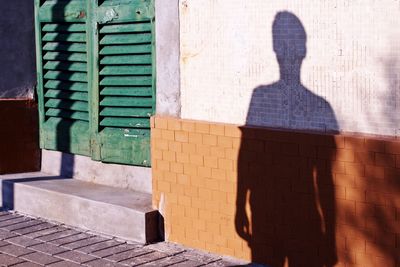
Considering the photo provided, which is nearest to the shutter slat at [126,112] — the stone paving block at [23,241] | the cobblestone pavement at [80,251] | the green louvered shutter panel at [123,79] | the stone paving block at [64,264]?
the green louvered shutter panel at [123,79]

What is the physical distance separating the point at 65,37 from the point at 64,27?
111 mm

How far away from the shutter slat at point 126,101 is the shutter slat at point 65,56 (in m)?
0.59

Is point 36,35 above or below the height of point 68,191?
above

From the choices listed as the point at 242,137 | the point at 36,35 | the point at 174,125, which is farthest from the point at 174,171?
the point at 36,35

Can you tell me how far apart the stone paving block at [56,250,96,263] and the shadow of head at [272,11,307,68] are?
7.56 feet

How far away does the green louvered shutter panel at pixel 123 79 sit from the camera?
8047mm

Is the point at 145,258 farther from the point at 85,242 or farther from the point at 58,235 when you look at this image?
the point at 58,235

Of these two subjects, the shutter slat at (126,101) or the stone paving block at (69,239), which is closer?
the stone paving block at (69,239)

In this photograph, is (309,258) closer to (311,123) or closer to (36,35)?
(311,123)

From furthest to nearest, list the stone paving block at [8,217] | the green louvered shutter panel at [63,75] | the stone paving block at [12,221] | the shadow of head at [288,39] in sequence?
1. the green louvered shutter panel at [63,75]
2. the stone paving block at [8,217]
3. the stone paving block at [12,221]
4. the shadow of head at [288,39]

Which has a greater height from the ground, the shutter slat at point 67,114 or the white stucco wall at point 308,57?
the white stucco wall at point 308,57

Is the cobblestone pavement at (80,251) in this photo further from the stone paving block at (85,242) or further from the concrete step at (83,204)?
the concrete step at (83,204)

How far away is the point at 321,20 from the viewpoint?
6.12 metres

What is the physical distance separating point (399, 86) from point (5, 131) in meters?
5.23
